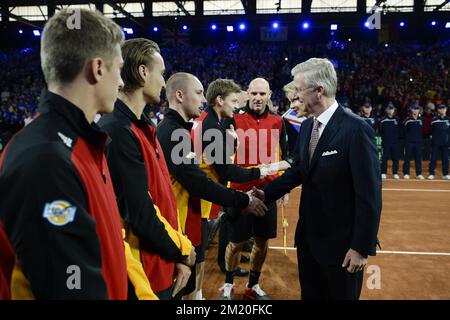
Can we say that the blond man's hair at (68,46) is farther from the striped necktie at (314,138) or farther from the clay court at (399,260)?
the clay court at (399,260)

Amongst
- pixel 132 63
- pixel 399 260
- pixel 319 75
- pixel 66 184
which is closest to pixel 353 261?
pixel 319 75

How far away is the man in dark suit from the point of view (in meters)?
2.34

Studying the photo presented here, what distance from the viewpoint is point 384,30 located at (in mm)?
23547

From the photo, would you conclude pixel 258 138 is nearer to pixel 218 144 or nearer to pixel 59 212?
pixel 218 144

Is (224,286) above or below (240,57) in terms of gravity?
below

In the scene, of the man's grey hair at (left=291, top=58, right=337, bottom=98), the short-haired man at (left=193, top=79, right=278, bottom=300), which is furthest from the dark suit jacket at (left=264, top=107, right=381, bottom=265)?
the short-haired man at (left=193, top=79, right=278, bottom=300)

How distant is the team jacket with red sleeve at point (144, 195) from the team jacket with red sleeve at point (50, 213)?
1.93ft

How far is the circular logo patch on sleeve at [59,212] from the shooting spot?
0.94m

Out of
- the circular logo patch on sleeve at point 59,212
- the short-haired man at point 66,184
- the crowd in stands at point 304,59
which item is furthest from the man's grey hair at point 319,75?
the crowd in stands at point 304,59

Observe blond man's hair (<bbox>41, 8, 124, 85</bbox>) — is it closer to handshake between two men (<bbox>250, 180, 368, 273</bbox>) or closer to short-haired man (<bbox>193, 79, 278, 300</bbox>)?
handshake between two men (<bbox>250, 180, 368, 273</bbox>)

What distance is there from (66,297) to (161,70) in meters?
1.50

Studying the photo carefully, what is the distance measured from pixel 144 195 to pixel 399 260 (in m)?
4.38
